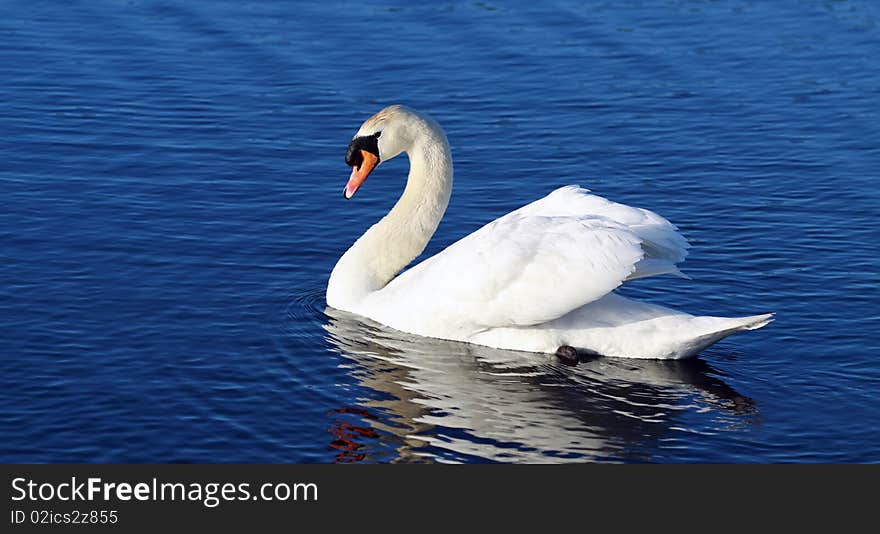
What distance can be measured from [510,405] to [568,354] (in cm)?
114

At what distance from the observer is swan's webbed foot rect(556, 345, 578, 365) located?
1321 cm

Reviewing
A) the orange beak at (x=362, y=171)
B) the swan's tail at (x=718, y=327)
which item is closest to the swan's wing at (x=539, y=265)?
the swan's tail at (x=718, y=327)

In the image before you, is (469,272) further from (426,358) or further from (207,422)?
(207,422)

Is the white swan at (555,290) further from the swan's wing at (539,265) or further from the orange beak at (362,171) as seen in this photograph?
the orange beak at (362,171)

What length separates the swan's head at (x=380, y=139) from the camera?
1457 cm

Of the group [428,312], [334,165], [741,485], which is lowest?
[741,485]

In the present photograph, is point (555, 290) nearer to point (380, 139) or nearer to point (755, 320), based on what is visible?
point (755, 320)

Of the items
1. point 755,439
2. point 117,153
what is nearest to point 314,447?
point 755,439

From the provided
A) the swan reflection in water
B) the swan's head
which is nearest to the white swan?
the swan reflection in water

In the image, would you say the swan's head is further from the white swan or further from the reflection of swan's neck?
the white swan

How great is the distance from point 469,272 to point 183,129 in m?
7.39

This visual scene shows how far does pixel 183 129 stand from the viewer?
19578 millimetres

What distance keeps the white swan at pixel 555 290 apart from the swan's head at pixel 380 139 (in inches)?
43.2

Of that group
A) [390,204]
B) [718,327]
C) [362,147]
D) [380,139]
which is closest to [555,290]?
[718,327]
